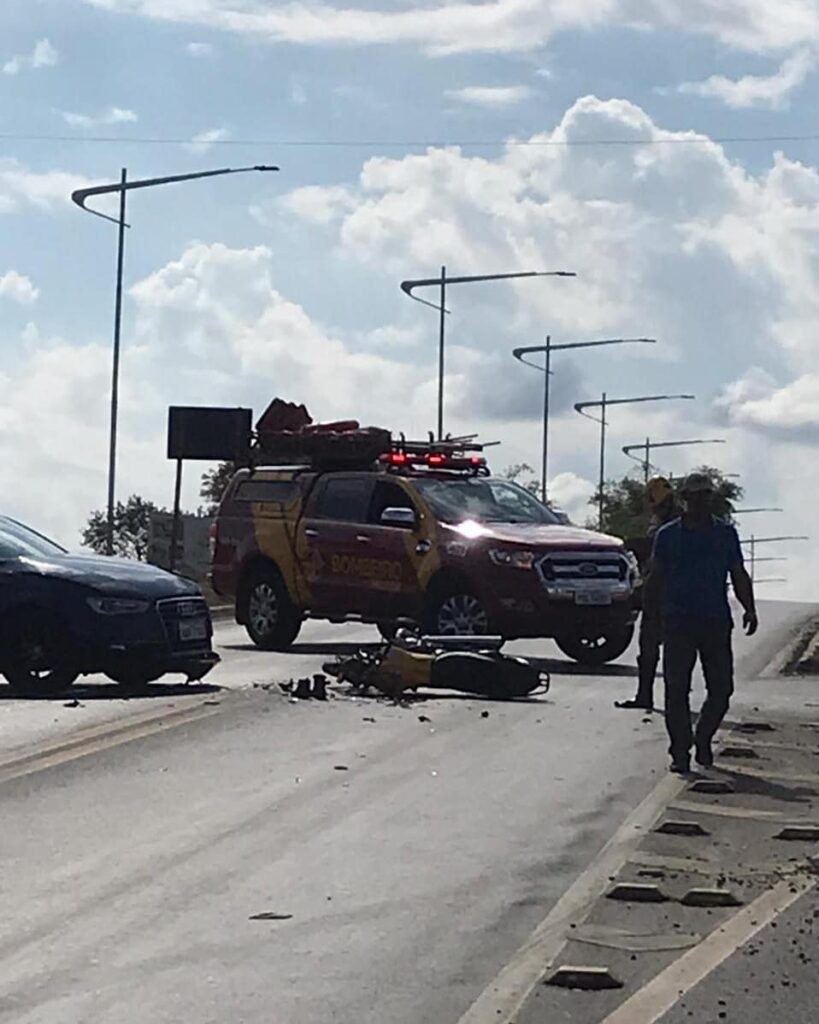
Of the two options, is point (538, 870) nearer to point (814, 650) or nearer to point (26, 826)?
point (26, 826)

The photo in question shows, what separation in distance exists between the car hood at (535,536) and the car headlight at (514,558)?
10 centimetres

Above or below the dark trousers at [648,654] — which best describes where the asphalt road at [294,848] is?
below

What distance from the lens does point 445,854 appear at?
10273 millimetres

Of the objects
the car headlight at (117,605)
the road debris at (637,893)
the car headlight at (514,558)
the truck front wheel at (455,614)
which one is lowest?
the road debris at (637,893)

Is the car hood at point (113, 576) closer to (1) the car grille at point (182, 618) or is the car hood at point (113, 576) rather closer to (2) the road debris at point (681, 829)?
(1) the car grille at point (182, 618)

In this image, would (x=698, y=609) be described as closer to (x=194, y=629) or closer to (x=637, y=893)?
(x=637, y=893)

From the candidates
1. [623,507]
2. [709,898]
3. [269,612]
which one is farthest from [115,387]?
[623,507]

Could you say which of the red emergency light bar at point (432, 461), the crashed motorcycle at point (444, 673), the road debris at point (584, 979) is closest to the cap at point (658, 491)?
the crashed motorcycle at point (444, 673)

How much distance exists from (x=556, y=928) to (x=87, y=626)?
9.61 m

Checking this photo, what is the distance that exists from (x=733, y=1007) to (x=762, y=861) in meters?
3.00

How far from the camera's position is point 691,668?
13.4 metres

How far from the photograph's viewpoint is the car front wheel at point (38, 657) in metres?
17.8

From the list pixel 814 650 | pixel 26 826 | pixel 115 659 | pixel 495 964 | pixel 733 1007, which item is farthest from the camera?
pixel 814 650

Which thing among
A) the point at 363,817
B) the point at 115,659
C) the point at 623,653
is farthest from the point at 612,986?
the point at 623,653
